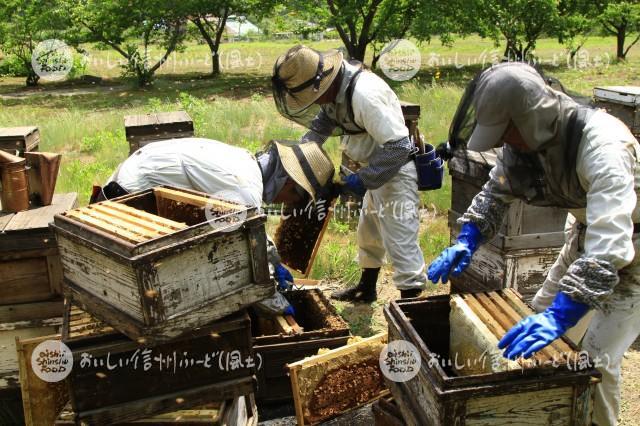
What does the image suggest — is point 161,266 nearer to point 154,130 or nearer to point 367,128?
point 367,128

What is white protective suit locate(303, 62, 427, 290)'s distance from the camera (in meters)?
3.68

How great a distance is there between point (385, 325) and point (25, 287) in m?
2.24

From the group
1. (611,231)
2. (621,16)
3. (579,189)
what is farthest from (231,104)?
(621,16)

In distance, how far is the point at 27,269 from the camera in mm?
3066

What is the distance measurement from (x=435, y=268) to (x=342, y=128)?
149 centimetres

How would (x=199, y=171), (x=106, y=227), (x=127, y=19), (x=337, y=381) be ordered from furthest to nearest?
(x=127, y=19) < (x=199, y=171) < (x=337, y=381) < (x=106, y=227)

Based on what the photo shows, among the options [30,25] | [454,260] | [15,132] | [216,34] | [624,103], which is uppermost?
[30,25]

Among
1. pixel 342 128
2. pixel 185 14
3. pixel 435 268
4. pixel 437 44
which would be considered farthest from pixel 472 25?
pixel 435 268

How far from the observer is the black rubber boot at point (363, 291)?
4652 millimetres

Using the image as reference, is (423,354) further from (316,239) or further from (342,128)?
(342,128)

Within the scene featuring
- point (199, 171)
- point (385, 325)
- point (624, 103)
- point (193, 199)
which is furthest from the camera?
point (624, 103)

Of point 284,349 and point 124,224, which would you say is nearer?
point 124,224

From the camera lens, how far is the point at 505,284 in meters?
Result: 3.65

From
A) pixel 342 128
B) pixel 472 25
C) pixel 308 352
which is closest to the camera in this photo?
pixel 308 352
